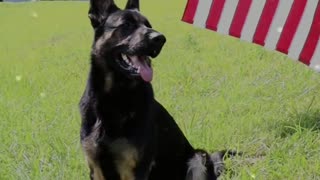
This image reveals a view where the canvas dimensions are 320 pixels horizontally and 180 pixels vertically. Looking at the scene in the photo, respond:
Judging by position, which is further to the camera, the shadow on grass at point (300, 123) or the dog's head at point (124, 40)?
the shadow on grass at point (300, 123)

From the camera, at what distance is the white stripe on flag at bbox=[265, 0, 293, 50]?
503 centimetres

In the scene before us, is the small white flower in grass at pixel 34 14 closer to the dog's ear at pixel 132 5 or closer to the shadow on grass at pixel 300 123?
the shadow on grass at pixel 300 123

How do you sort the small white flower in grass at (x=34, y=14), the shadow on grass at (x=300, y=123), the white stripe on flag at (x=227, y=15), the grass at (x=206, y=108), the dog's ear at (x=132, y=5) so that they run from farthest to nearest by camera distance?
the small white flower in grass at (x=34, y=14) → the white stripe on flag at (x=227, y=15) → the shadow on grass at (x=300, y=123) → the grass at (x=206, y=108) → the dog's ear at (x=132, y=5)

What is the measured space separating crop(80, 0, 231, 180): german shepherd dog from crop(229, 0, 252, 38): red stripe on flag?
1.71 m

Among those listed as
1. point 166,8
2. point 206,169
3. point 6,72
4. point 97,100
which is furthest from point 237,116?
point 166,8

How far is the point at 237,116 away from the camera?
17.4 ft

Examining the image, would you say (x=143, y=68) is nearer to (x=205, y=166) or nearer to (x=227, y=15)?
(x=205, y=166)

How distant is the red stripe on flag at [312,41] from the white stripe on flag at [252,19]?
0.52 meters

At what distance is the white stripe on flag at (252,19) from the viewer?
5.16m

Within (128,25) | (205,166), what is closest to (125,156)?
(205,166)

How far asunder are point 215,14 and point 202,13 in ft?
0.46

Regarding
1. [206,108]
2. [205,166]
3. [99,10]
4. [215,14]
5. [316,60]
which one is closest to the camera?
[99,10]

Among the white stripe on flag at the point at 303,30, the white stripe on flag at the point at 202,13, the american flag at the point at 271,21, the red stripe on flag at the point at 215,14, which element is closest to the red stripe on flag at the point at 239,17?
the american flag at the point at 271,21

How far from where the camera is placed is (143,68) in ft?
11.1
